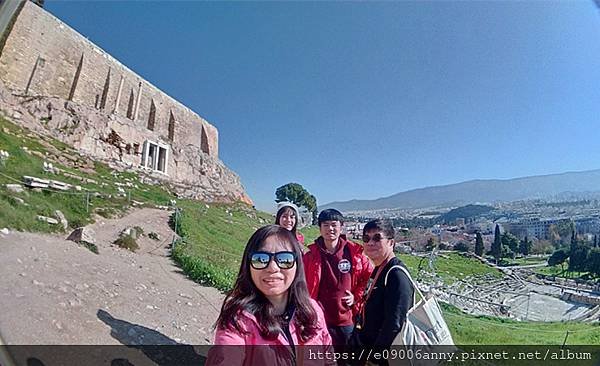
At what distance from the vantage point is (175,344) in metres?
1.13

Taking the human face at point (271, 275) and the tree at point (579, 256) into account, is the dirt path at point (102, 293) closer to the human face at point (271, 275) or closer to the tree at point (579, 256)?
the human face at point (271, 275)

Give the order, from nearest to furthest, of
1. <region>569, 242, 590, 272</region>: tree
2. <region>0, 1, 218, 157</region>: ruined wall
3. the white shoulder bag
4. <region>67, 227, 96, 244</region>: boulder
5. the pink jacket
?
the pink jacket
the white shoulder bag
<region>569, 242, 590, 272</region>: tree
<region>67, 227, 96, 244</region>: boulder
<region>0, 1, 218, 157</region>: ruined wall

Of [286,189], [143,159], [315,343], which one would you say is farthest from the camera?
[143,159]

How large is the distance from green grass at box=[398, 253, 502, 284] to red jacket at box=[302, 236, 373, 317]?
14cm

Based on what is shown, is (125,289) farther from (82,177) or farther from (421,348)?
(421,348)

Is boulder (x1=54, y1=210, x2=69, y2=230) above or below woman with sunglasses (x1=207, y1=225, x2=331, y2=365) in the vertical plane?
above

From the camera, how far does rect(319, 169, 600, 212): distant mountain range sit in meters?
1.00

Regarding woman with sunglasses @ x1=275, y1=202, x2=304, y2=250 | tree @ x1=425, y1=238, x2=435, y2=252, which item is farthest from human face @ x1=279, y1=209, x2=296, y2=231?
tree @ x1=425, y1=238, x2=435, y2=252

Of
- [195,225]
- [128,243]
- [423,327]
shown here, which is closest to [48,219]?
[128,243]

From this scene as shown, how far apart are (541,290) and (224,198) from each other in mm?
1138

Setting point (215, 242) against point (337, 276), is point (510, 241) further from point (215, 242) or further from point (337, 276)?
point (215, 242)

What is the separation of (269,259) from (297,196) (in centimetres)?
31

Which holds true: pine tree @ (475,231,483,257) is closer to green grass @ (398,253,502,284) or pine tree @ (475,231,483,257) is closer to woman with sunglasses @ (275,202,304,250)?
green grass @ (398,253,502,284)

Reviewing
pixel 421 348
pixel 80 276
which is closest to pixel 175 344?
pixel 80 276
